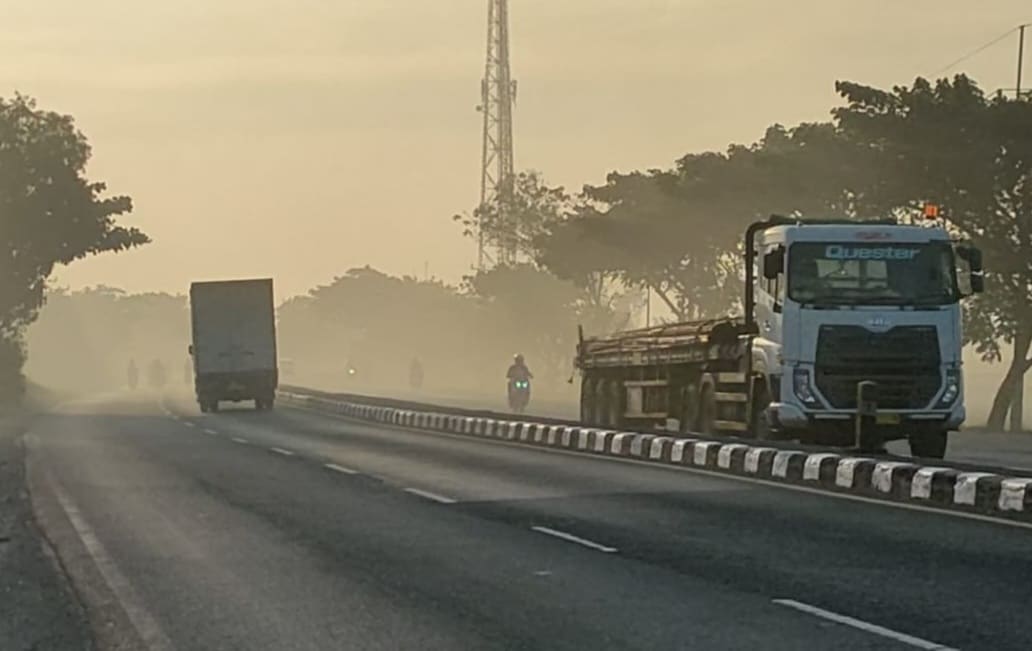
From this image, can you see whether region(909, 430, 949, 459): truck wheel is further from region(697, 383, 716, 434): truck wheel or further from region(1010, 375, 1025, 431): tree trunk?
region(1010, 375, 1025, 431): tree trunk

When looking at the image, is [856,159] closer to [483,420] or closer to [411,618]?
[483,420]

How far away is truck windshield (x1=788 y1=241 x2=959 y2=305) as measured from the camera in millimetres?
23062

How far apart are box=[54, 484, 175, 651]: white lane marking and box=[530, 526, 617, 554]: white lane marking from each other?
3.71 m

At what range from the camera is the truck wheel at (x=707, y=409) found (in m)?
27.2

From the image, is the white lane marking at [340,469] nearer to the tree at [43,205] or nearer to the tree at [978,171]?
the tree at [978,171]

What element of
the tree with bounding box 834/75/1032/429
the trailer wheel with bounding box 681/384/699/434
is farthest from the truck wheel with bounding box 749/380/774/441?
the tree with bounding box 834/75/1032/429

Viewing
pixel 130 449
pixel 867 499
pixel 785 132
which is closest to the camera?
pixel 867 499

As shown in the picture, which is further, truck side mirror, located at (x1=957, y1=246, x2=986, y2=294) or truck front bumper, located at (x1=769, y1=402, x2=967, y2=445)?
truck front bumper, located at (x1=769, y1=402, x2=967, y2=445)

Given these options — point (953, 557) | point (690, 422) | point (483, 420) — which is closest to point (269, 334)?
point (483, 420)

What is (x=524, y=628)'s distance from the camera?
10.0 meters

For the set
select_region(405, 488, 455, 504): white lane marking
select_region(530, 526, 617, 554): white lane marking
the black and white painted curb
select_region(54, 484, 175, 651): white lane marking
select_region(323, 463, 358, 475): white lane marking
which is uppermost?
the black and white painted curb

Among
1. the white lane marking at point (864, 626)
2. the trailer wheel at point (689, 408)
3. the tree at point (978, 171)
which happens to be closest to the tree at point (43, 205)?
the tree at point (978, 171)

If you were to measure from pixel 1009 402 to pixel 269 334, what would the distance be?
2187cm

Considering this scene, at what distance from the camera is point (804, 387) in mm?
22969
